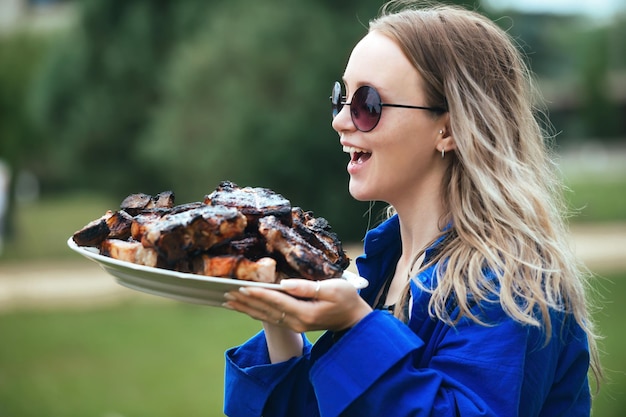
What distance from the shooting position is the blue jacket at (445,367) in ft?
6.57

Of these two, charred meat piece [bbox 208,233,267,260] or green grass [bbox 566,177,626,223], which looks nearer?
charred meat piece [bbox 208,233,267,260]

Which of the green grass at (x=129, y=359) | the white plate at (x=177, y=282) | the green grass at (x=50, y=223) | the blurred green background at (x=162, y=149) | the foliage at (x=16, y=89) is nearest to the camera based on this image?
the white plate at (x=177, y=282)

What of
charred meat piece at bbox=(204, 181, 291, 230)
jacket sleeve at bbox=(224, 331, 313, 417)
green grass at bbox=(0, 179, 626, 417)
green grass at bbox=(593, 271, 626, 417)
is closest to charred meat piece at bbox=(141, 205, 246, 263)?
charred meat piece at bbox=(204, 181, 291, 230)

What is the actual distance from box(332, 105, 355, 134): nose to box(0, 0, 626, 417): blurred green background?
4.49ft

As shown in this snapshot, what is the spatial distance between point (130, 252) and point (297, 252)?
1.42 ft

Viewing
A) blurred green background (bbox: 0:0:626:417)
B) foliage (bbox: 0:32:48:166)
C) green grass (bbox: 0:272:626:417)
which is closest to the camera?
green grass (bbox: 0:272:626:417)

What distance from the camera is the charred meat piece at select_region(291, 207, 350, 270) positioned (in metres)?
2.28

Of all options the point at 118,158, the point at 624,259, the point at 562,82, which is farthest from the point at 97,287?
the point at 562,82

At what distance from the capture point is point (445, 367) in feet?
6.77

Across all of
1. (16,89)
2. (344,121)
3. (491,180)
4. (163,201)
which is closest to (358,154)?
(344,121)

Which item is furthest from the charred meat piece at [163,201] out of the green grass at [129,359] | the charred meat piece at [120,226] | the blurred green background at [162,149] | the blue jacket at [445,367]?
the green grass at [129,359]

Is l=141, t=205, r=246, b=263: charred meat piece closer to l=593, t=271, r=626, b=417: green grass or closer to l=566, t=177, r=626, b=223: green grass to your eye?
l=593, t=271, r=626, b=417: green grass

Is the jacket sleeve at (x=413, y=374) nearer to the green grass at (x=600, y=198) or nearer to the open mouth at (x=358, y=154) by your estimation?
the open mouth at (x=358, y=154)

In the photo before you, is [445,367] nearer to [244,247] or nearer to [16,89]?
[244,247]
